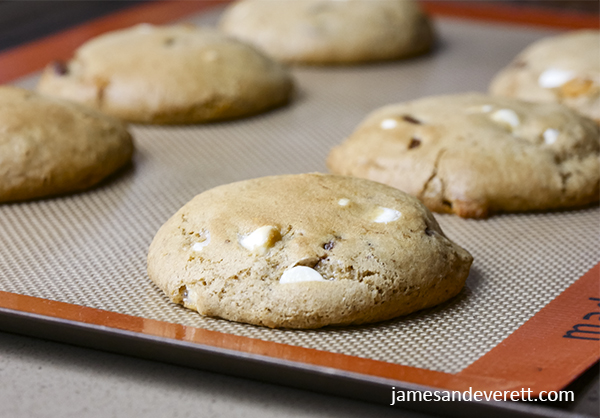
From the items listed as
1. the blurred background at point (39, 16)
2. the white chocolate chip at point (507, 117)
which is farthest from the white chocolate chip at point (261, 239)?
the blurred background at point (39, 16)

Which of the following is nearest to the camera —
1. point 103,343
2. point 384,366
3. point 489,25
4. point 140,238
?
point 384,366

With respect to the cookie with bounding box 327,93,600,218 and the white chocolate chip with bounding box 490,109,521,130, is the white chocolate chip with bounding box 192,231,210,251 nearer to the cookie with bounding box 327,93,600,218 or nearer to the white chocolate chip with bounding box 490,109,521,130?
the cookie with bounding box 327,93,600,218

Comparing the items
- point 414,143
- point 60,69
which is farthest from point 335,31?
point 414,143

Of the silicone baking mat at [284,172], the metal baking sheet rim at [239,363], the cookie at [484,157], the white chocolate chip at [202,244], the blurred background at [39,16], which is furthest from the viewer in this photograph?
the blurred background at [39,16]

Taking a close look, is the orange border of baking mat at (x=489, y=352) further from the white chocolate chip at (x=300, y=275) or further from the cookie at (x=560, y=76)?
the cookie at (x=560, y=76)

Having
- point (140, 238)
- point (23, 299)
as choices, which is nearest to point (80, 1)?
point (140, 238)

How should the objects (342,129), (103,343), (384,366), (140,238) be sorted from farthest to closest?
(342,129) < (140,238) < (103,343) < (384,366)

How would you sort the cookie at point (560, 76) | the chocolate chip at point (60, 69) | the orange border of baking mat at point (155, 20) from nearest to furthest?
the cookie at point (560, 76)
the chocolate chip at point (60, 69)
the orange border of baking mat at point (155, 20)

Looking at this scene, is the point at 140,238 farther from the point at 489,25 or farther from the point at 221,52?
the point at 489,25
